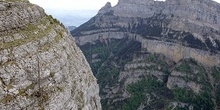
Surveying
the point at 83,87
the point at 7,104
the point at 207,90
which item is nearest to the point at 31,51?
the point at 7,104

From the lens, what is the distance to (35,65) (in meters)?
40.4

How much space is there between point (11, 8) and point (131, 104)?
121m

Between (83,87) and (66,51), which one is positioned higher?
(66,51)

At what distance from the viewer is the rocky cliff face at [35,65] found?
37094 mm

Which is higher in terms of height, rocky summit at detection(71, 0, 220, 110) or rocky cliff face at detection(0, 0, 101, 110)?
rocky cliff face at detection(0, 0, 101, 110)

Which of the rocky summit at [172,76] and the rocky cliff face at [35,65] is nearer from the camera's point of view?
the rocky cliff face at [35,65]

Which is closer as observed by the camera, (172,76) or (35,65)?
(35,65)

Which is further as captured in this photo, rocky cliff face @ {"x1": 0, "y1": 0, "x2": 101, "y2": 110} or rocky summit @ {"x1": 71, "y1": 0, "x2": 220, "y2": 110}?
rocky summit @ {"x1": 71, "y1": 0, "x2": 220, "y2": 110}

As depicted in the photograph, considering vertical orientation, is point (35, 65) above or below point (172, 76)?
above

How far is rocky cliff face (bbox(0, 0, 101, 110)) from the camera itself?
122 ft

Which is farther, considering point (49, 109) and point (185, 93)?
point (185, 93)

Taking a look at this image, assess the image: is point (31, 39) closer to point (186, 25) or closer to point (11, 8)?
point (11, 8)

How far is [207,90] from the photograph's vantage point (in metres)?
159

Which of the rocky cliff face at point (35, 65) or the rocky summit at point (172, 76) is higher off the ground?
the rocky cliff face at point (35, 65)
